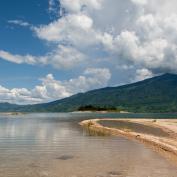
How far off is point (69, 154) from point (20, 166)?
8.95 m

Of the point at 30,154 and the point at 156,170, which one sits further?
the point at 30,154

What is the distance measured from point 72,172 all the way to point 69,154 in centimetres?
1051

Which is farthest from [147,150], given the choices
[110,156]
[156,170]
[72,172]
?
[72,172]

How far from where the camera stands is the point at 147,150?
40.8 meters

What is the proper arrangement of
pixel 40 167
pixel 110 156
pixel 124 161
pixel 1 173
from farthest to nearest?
pixel 110 156 < pixel 124 161 < pixel 40 167 < pixel 1 173

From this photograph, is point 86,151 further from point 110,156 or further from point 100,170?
point 100,170

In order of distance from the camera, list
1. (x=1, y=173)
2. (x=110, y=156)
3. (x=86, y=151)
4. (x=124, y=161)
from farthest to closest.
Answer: (x=86, y=151) → (x=110, y=156) → (x=124, y=161) → (x=1, y=173)

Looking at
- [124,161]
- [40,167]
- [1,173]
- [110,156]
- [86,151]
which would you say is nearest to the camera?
[1,173]

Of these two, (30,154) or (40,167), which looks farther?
(30,154)

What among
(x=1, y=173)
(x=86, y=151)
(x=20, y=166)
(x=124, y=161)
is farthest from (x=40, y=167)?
(x=86, y=151)

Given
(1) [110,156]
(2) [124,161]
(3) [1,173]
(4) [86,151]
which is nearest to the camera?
(3) [1,173]

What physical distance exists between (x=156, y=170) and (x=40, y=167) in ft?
33.1

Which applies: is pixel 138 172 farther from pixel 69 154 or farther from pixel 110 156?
pixel 69 154

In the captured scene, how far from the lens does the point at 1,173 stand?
25922 millimetres
